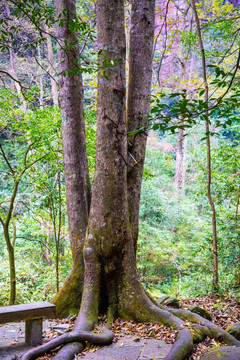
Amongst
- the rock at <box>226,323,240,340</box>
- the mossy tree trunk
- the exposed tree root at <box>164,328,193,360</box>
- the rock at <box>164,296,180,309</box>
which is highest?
the mossy tree trunk

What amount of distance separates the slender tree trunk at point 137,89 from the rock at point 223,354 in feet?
6.27

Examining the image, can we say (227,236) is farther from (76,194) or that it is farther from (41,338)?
(41,338)

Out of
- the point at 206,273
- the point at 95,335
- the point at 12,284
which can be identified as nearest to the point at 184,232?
the point at 206,273

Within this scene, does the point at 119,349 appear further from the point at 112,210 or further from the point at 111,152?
the point at 111,152

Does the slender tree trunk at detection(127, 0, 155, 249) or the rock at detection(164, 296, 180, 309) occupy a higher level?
the slender tree trunk at detection(127, 0, 155, 249)

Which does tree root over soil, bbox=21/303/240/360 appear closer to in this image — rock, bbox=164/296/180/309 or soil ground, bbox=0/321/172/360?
soil ground, bbox=0/321/172/360

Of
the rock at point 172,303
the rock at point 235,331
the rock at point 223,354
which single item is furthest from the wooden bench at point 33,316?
the rock at point 235,331

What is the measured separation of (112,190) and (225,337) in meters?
2.36

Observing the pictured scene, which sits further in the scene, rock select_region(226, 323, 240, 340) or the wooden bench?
rock select_region(226, 323, 240, 340)

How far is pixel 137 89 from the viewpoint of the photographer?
4336 mm

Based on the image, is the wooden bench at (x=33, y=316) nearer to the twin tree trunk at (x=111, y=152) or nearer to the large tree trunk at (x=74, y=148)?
the twin tree trunk at (x=111, y=152)

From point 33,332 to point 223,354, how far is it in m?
2.23

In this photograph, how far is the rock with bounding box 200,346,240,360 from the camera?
252cm

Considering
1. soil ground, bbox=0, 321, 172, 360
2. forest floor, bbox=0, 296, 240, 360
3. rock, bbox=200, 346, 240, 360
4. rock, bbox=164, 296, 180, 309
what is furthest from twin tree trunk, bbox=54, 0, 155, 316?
rock, bbox=200, 346, 240, 360
